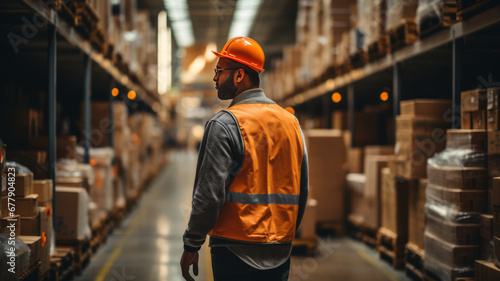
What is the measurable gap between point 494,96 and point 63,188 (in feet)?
14.1

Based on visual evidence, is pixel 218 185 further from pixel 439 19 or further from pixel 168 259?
pixel 168 259

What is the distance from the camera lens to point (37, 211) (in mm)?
3762

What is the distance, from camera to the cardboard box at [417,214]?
4.92 meters

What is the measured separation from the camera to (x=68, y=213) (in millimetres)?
5000

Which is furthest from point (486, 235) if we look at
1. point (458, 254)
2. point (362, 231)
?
point (362, 231)

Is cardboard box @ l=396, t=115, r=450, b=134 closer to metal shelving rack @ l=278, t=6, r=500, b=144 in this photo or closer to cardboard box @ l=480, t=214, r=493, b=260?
metal shelving rack @ l=278, t=6, r=500, b=144

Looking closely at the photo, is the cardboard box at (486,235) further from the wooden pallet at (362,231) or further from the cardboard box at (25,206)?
the cardboard box at (25,206)

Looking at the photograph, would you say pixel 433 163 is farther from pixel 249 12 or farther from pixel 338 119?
pixel 249 12

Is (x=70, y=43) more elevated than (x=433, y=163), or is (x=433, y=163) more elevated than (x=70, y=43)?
(x=70, y=43)

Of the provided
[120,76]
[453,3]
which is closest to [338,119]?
[120,76]

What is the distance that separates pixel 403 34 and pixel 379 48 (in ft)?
2.57

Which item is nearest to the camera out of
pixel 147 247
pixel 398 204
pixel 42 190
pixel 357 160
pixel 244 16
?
pixel 42 190

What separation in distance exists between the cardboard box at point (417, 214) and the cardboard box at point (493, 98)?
4.33ft

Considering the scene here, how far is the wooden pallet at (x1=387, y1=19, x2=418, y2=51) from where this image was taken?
209 inches
